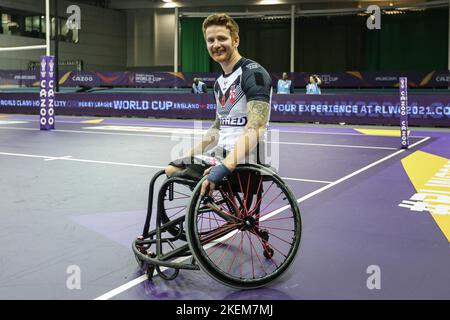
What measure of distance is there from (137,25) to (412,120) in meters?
32.0

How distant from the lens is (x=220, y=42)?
365cm

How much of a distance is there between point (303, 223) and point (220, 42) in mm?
2459

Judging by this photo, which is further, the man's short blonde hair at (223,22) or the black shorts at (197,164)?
the black shorts at (197,164)

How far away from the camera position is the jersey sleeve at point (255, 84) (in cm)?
359

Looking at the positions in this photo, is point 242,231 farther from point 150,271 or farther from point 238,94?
point 238,94

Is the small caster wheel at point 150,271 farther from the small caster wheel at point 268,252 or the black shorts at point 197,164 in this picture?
the small caster wheel at point 268,252

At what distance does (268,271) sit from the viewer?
13.3 ft

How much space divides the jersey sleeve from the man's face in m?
0.17

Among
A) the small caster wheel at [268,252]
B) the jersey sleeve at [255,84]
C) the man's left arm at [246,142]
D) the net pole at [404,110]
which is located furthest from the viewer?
the net pole at [404,110]

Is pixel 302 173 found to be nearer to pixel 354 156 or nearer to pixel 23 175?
pixel 354 156

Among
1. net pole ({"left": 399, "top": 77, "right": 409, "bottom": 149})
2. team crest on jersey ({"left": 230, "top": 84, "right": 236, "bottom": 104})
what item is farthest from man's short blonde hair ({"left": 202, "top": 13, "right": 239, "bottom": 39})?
net pole ({"left": 399, "top": 77, "right": 409, "bottom": 149})

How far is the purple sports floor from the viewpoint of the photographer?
3.67m

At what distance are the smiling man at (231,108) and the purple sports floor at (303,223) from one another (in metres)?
0.81

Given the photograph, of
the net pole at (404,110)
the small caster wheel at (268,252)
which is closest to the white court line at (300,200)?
the net pole at (404,110)
